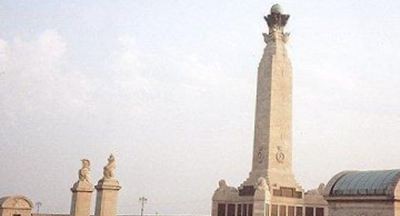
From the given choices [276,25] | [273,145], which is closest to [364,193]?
[273,145]

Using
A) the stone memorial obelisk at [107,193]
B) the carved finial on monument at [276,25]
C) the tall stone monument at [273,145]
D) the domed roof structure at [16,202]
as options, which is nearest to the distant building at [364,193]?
the stone memorial obelisk at [107,193]

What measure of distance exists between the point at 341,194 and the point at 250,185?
793 inches

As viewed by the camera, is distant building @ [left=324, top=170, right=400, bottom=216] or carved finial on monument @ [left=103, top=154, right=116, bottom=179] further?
carved finial on monument @ [left=103, top=154, right=116, bottom=179]

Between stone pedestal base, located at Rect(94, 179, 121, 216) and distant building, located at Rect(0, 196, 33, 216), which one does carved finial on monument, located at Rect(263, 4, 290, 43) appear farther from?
distant building, located at Rect(0, 196, 33, 216)

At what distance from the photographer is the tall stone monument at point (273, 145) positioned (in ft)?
159

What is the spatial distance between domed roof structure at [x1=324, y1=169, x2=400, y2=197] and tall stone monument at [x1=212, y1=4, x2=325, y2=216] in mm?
16086

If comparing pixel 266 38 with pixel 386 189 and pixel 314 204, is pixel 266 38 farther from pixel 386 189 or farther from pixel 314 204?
pixel 386 189

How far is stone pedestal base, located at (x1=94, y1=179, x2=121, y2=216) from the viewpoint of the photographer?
31.9m

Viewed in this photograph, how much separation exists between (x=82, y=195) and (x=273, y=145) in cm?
2176

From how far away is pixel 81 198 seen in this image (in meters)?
34.0

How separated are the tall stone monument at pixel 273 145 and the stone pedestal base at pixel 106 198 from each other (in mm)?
17494

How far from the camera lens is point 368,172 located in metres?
30.3

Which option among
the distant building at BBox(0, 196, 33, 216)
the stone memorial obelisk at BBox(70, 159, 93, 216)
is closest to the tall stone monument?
the stone memorial obelisk at BBox(70, 159, 93, 216)

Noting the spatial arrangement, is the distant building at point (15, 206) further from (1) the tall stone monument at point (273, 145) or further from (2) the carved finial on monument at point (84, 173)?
(1) the tall stone monument at point (273, 145)
